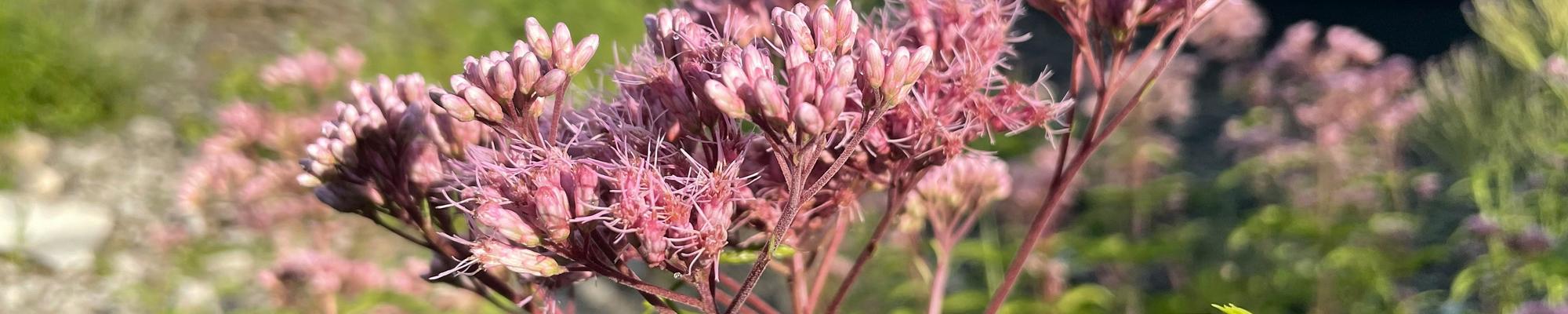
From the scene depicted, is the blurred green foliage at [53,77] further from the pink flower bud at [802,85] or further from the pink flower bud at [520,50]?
the pink flower bud at [802,85]

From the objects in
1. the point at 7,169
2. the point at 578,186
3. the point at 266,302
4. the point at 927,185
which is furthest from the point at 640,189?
the point at 7,169

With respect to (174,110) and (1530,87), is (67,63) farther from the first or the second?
(1530,87)

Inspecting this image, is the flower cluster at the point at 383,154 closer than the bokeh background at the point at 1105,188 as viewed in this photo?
Yes

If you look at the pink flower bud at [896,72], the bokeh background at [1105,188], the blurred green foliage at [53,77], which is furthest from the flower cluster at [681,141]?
the blurred green foliage at [53,77]

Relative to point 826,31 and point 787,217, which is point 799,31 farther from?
point 787,217

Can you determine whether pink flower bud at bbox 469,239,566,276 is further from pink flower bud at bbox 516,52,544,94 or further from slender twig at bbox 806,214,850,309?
slender twig at bbox 806,214,850,309
